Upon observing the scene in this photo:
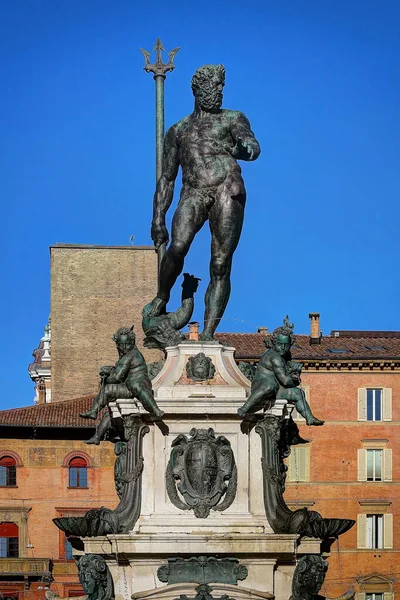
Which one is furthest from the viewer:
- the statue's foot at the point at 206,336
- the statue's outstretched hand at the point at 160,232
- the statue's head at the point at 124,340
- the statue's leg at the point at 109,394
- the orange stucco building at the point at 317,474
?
the orange stucco building at the point at 317,474

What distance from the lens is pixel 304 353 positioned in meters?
80.5

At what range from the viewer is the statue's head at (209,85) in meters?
22.9

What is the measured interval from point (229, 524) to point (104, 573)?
1.46 metres

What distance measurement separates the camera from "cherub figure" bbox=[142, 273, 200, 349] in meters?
22.9

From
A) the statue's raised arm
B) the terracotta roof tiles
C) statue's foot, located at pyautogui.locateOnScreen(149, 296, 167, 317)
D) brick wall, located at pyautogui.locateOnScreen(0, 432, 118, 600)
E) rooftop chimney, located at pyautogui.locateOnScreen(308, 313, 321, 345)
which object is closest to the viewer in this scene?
statue's foot, located at pyautogui.locateOnScreen(149, 296, 167, 317)

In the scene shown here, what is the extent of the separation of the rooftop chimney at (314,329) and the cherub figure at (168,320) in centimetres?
5994

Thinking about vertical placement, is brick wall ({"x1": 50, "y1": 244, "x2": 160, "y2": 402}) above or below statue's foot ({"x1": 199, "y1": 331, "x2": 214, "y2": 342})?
above

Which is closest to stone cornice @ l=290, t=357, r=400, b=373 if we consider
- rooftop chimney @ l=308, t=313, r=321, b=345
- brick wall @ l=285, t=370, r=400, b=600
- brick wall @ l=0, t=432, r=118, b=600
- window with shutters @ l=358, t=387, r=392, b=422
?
brick wall @ l=285, t=370, r=400, b=600

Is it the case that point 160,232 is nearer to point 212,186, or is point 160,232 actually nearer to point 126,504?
point 212,186

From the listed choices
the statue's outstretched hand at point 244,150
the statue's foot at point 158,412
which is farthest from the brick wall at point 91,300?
the statue's foot at point 158,412

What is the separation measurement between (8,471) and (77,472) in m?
2.90

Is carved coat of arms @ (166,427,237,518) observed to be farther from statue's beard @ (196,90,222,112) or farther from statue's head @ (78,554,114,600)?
statue's beard @ (196,90,222,112)

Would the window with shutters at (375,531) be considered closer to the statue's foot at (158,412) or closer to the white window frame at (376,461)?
the white window frame at (376,461)

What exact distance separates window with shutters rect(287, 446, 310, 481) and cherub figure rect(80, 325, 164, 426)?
187ft
